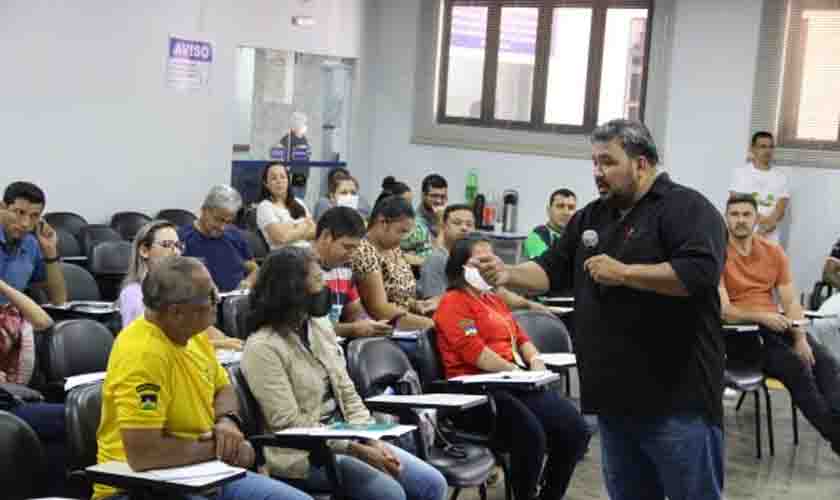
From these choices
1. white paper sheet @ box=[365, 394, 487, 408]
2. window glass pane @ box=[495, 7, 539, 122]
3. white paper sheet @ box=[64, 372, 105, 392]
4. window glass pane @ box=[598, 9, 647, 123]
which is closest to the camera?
white paper sheet @ box=[64, 372, 105, 392]

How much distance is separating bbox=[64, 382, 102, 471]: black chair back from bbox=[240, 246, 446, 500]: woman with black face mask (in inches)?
22.3

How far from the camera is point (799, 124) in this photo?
32.2ft

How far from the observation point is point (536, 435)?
494 cm

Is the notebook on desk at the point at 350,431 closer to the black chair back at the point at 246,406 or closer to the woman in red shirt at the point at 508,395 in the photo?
the black chair back at the point at 246,406

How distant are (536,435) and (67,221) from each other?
170 inches

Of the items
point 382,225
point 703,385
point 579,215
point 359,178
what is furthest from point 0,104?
point 703,385

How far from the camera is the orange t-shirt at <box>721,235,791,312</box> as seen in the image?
6.82 m

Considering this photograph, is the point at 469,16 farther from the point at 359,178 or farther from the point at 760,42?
the point at 760,42

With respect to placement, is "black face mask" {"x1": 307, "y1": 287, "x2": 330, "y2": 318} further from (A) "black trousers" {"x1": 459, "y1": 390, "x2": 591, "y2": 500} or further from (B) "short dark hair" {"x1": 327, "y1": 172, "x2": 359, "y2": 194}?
(B) "short dark hair" {"x1": 327, "y1": 172, "x2": 359, "y2": 194}

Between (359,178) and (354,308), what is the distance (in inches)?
240

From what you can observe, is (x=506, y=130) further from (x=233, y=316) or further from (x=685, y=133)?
(x=233, y=316)

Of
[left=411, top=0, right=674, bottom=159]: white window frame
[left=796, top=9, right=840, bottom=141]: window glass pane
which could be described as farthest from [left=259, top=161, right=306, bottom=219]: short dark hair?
[left=796, top=9, right=840, bottom=141]: window glass pane

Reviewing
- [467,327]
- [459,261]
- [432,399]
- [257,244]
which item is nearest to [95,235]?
[257,244]

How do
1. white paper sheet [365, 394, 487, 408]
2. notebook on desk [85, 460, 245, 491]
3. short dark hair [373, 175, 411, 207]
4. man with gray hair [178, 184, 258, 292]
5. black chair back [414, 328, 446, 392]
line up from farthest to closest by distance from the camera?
short dark hair [373, 175, 411, 207] → man with gray hair [178, 184, 258, 292] → black chair back [414, 328, 446, 392] → white paper sheet [365, 394, 487, 408] → notebook on desk [85, 460, 245, 491]
